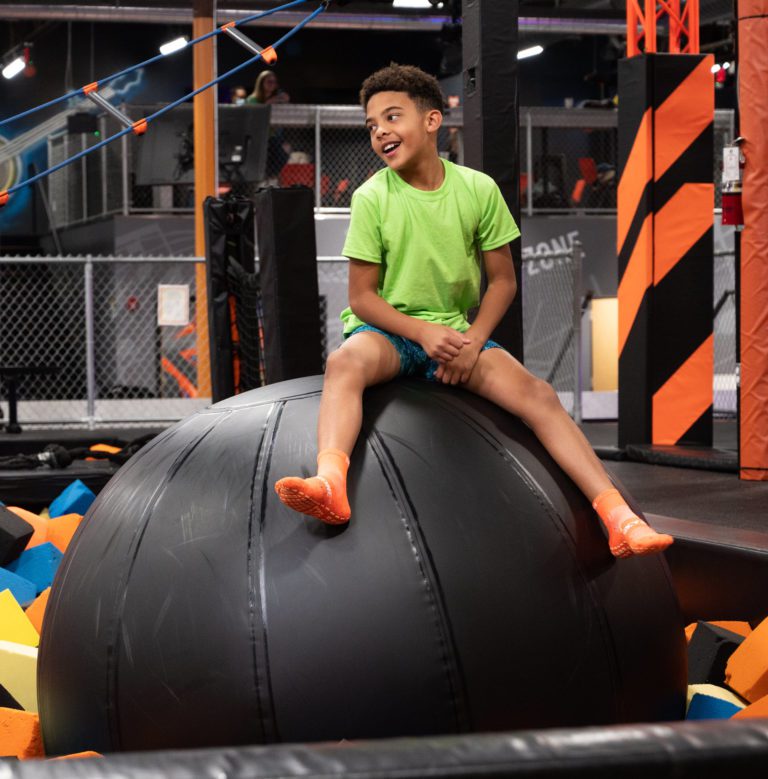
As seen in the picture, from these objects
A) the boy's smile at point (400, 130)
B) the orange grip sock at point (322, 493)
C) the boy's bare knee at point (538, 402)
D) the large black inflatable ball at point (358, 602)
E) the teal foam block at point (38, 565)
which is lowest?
the teal foam block at point (38, 565)

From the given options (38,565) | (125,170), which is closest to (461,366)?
(38,565)

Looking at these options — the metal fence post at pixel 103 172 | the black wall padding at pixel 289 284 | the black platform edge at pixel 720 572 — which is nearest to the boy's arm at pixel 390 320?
the black platform edge at pixel 720 572

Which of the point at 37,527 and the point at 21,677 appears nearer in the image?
the point at 21,677

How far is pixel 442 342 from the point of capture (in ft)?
8.23

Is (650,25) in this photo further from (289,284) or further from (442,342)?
(442,342)

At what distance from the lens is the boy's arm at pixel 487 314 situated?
2.53 metres

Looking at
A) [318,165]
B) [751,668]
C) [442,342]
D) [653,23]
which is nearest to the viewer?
[442,342]

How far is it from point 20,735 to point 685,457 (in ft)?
15.1

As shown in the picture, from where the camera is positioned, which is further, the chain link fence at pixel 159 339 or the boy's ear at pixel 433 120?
the chain link fence at pixel 159 339

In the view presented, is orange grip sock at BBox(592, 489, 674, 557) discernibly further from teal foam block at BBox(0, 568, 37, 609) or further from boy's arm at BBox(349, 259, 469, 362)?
teal foam block at BBox(0, 568, 37, 609)

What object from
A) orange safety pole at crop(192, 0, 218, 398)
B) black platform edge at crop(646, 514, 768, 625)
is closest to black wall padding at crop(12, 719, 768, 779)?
black platform edge at crop(646, 514, 768, 625)

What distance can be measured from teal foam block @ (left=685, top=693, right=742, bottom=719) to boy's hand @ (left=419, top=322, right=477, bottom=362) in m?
1.01

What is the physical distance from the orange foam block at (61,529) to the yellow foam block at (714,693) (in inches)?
139

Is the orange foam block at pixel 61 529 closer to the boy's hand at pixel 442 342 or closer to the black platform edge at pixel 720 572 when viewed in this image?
the black platform edge at pixel 720 572
